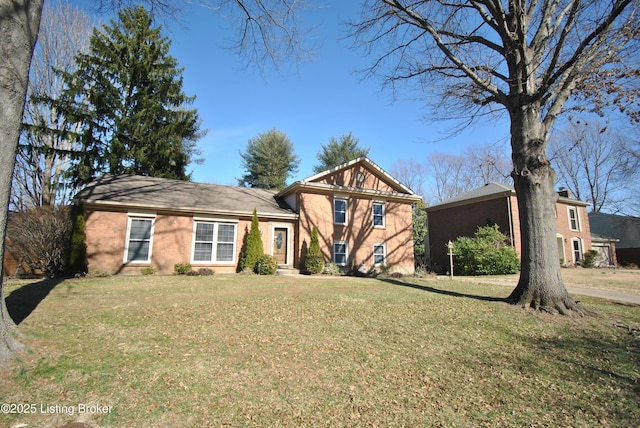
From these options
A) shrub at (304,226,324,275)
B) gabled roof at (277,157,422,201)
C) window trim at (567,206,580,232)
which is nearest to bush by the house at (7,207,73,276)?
shrub at (304,226,324,275)

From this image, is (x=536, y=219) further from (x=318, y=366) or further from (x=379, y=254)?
(x=379, y=254)

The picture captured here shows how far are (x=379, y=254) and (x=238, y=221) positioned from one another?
8621 millimetres

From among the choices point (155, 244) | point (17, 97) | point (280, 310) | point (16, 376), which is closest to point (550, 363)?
point (280, 310)

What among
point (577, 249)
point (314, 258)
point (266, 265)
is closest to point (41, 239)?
point (266, 265)

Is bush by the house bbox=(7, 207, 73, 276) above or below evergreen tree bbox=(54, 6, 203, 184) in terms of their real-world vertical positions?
below

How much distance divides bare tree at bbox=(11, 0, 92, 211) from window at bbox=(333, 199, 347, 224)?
1723cm

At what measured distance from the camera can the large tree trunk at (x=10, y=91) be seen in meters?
3.93

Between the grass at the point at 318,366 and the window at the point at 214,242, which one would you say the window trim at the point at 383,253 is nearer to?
the window at the point at 214,242

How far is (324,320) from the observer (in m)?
6.34

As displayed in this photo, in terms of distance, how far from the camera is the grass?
3.17 metres

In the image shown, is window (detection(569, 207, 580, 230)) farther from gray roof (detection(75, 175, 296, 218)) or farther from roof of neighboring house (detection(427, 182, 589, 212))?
gray roof (detection(75, 175, 296, 218))

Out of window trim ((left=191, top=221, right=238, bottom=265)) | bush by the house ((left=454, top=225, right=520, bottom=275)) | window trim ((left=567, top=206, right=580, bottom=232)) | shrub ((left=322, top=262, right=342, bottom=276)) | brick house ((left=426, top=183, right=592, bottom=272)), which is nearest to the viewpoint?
window trim ((left=191, top=221, right=238, bottom=265))

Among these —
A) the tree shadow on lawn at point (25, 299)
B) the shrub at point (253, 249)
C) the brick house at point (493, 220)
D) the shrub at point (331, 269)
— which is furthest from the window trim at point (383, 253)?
the tree shadow on lawn at point (25, 299)

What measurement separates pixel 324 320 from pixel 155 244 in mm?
10907
